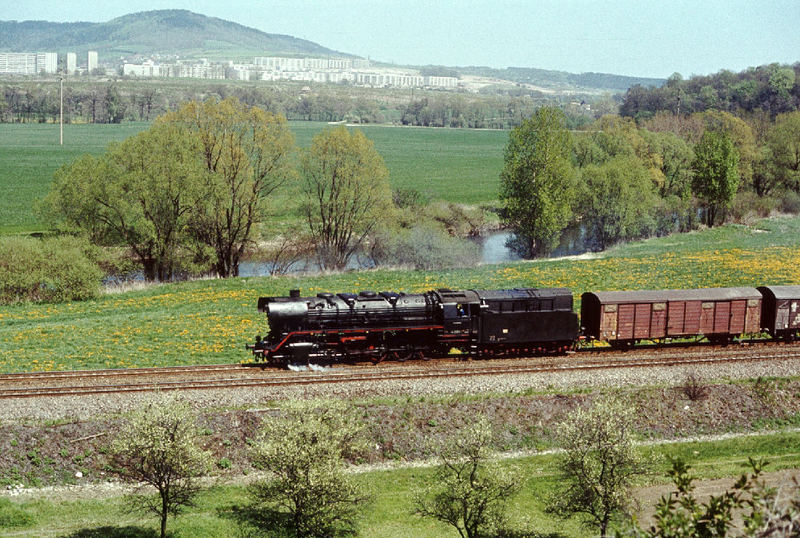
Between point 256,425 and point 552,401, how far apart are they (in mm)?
12281

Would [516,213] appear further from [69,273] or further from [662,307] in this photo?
[69,273]

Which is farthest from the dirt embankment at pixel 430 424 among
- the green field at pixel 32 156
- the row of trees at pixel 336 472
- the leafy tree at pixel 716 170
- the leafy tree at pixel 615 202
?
the leafy tree at pixel 716 170

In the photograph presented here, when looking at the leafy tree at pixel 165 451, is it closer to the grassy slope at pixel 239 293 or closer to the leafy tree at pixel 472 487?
the leafy tree at pixel 472 487

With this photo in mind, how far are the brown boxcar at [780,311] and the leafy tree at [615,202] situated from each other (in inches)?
1382

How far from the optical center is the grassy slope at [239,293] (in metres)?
36.9

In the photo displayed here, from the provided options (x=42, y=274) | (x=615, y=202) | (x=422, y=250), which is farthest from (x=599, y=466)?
(x=615, y=202)

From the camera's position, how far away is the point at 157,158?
57594 millimetres

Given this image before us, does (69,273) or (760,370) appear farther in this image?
(69,273)

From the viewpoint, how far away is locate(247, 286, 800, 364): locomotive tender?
33344mm

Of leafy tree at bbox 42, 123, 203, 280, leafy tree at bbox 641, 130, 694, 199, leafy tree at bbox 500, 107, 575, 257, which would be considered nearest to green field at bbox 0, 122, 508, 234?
leafy tree at bbox 42, 123, 203, 280

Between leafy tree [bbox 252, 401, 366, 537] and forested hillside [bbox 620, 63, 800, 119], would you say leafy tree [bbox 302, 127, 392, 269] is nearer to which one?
leafy tree [bbox 252, 401, 366, 537]

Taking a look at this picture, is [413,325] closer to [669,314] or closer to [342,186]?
[669,314]

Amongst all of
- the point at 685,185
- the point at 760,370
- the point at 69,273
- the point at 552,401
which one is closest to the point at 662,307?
the point at 760,370

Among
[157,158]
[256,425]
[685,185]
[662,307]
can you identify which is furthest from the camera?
[685,185]
